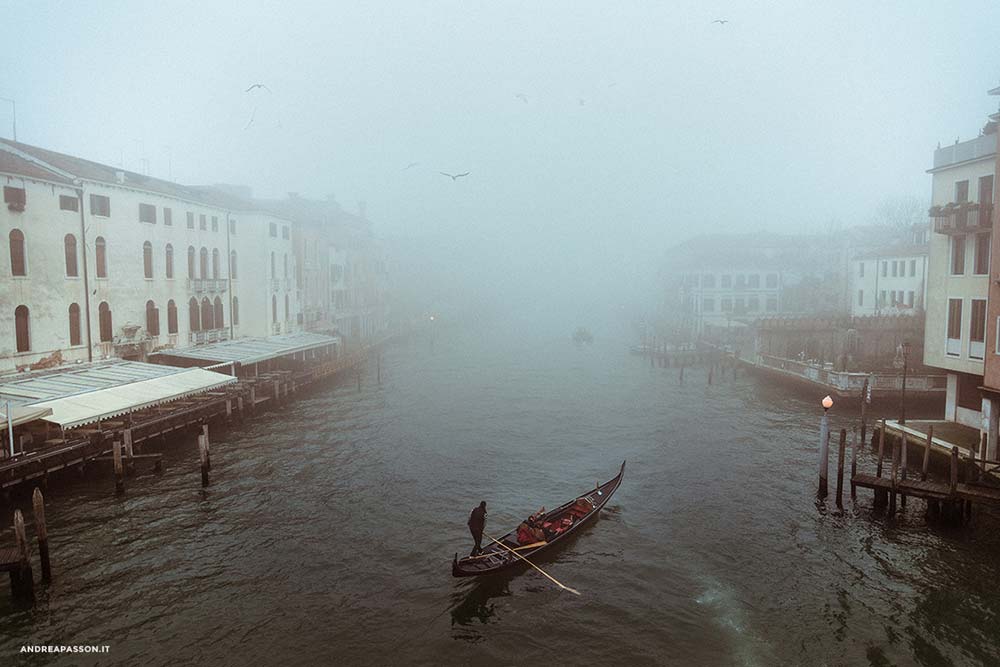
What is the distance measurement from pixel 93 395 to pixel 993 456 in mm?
35752

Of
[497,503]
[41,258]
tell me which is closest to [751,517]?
[497,503]

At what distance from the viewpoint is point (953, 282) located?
96.3ft

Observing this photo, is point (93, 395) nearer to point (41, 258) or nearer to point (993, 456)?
point (41, 258)

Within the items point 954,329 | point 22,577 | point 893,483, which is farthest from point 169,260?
point 954,329

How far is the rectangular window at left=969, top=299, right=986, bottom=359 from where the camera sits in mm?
27484

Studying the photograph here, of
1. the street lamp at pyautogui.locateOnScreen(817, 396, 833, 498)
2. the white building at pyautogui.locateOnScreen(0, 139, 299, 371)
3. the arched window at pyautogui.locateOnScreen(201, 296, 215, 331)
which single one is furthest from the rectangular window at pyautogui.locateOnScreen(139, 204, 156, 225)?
the street lamp at pyautogui.locateOnScreen(817, 396, 833, 498)

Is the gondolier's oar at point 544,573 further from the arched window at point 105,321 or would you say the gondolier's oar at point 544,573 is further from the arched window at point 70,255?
the arched window at point 105,321

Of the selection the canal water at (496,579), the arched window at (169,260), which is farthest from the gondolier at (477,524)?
the arched window at (169,260)

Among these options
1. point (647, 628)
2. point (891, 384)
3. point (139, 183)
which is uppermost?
point (139, 183)

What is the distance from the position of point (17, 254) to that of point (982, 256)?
43.1 meters

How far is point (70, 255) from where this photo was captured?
34.2 meters

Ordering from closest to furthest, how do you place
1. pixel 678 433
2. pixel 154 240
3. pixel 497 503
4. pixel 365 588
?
1. pixel 365 588
2. pixel 497 503
3. pixel 678 433
4. pixel 154 240

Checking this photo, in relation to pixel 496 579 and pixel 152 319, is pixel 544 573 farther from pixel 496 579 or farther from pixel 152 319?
pixel 152 319

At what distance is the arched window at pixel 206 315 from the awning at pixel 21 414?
22162mm
